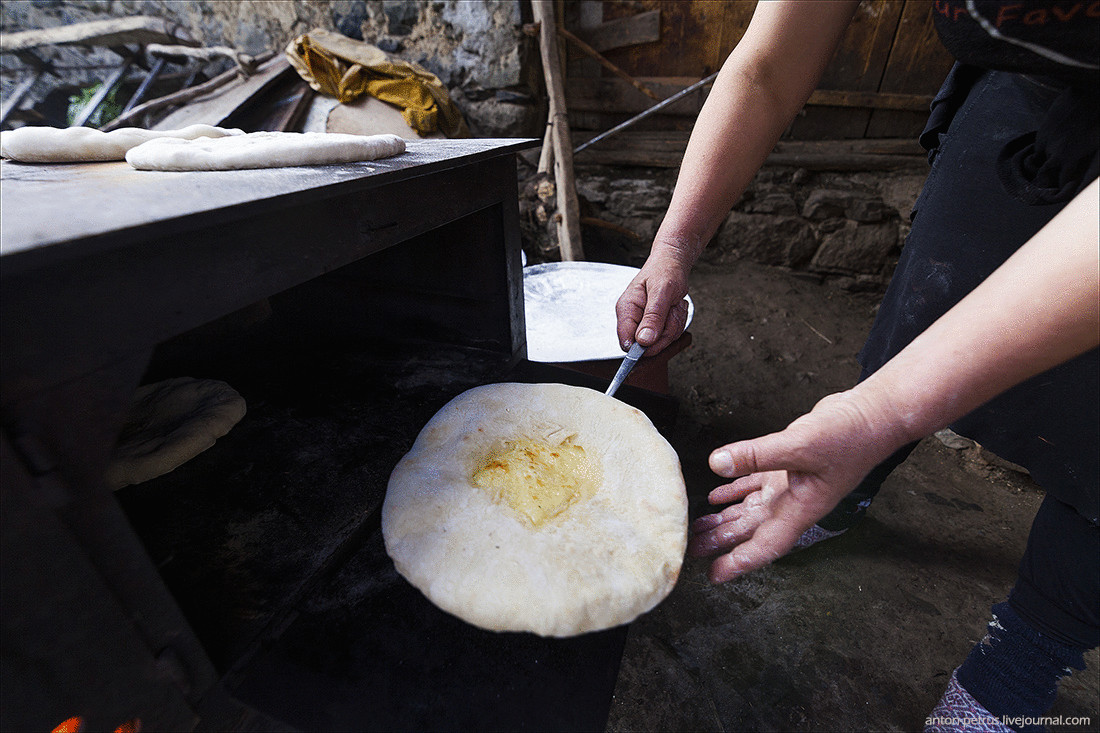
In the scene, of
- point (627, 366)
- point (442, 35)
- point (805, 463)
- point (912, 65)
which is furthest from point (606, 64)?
point (805, 463)

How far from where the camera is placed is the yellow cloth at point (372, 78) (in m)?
3.73

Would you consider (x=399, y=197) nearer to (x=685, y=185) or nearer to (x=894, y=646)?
(x=685, y=185)

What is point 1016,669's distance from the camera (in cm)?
144

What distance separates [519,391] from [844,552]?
6.61 feet

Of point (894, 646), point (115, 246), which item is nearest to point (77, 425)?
point (115, 246)

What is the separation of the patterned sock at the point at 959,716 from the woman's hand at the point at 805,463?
1271mm

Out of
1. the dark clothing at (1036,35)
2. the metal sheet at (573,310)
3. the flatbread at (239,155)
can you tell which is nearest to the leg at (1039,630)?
the dark clothing at (1036,35)

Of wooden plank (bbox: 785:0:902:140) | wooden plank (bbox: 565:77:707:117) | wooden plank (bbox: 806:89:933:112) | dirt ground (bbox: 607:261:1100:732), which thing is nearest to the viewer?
dirt ground (bbox: 607:261:1100:732)

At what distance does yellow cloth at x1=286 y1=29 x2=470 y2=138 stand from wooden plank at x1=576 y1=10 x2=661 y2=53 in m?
1.39

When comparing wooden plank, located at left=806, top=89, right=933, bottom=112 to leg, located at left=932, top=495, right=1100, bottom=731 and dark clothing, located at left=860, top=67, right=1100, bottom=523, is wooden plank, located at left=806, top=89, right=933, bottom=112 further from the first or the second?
leg, located at left=932, top=495, right=1100, bottom=731

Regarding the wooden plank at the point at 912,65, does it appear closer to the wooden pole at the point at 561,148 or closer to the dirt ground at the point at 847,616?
the wooden pole at the point at 561,148

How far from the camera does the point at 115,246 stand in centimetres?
56

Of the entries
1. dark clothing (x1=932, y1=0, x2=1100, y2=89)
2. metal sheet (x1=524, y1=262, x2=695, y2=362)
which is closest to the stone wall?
metal sheet (x1=524, y1=262, x2=695, y2=362)

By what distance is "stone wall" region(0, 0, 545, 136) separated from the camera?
12.6 feet
